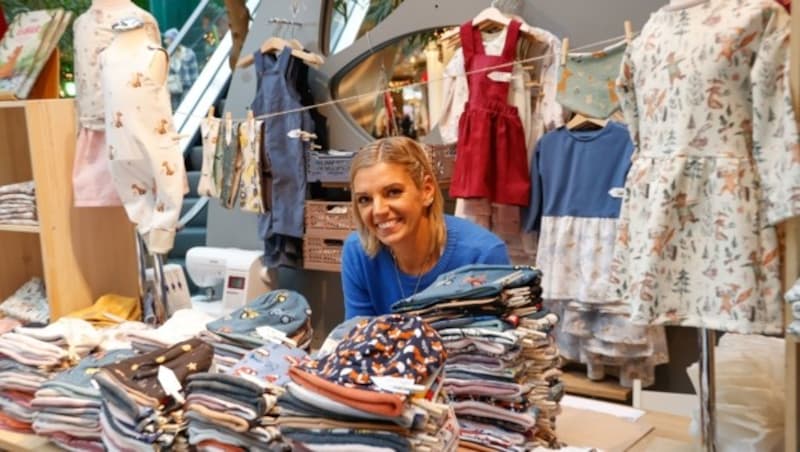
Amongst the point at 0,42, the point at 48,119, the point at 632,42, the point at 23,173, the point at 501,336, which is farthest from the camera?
the point at 23,173

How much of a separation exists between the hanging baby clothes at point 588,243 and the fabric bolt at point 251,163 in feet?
5.04

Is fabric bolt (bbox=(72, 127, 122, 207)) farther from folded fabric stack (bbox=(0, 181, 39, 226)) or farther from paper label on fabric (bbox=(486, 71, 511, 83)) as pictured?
paper label on fabric (bbox=(486, 71, 511, 83))

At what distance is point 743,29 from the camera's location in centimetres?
183

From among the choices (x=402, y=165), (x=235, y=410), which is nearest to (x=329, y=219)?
(x=402, y=165)

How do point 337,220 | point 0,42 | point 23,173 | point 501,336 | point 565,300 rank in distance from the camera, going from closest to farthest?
1. point 501,336
2. point 0,42
3. point 23,173
4. point 565,300
5. point 337,220

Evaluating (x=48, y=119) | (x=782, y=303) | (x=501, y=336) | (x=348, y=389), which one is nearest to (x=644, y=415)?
(x=782, y=303)

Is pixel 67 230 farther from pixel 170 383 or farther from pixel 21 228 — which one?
pixel 170 383

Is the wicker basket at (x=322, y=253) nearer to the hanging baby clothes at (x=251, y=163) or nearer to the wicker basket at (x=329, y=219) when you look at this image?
the wicker basket at (x=329, y=219)

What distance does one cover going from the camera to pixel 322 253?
13.6ft

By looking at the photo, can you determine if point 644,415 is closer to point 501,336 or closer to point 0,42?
point 501,336

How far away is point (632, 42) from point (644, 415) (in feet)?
3.18

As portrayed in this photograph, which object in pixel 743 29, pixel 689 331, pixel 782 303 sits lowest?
pixel 689 331

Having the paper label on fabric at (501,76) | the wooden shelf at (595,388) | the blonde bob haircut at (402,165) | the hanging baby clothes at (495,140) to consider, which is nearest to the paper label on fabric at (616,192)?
the hanging baby clothes at (495,140)

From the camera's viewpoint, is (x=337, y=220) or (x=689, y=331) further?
(x=337, y=220)
